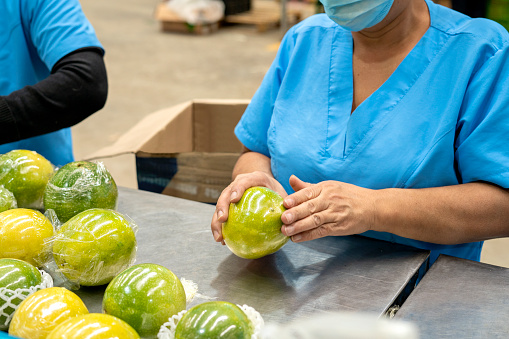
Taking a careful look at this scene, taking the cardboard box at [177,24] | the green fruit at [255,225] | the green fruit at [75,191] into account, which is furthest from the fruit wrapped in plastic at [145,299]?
the cardboard box at [177,24]

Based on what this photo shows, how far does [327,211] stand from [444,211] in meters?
0.30

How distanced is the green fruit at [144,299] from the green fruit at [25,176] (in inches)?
21.4

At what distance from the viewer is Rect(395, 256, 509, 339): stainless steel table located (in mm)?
1071

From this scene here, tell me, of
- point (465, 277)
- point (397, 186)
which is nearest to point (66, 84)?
point (397, 186)

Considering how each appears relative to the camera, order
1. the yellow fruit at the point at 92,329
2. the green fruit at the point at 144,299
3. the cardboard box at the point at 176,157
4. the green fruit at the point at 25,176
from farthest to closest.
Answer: the cardboard box at the point at 176,157, the green fruit at the point at 25,176, the green fruit at the point at 144,299, the yellow fruit at the point at 92,329

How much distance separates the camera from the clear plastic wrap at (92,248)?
3.63 feet

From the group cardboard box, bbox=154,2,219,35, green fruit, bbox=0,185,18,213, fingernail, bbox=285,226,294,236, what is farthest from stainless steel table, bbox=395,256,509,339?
cardboard box, bbox=154,2,219,35

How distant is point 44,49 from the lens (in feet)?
5.90

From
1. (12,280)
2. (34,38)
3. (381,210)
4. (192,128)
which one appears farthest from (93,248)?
(192,128)

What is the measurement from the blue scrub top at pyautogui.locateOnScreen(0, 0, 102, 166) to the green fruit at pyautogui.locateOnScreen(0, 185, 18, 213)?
20.8 inches

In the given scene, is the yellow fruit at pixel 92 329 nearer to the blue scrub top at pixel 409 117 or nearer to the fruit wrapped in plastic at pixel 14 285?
the fruit wrapped in plastic at pixel 14 285

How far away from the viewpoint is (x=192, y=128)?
2.49 meters

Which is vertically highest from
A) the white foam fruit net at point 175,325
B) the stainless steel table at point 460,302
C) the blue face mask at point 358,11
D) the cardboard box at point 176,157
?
the blue face mask at point 358,11

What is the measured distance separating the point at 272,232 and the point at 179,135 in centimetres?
128
